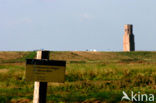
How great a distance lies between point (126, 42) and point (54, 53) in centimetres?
2728

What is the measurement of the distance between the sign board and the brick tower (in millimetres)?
61533

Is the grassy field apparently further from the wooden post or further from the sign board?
the sign board

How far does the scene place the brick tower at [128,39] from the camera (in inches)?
Answer: 2694

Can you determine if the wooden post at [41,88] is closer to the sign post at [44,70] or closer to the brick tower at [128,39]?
the sign post at [44,70]

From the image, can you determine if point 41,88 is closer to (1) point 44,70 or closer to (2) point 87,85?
(1) point 44,70

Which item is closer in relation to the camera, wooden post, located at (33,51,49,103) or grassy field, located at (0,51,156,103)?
wooden post, located at (33,51,49,103)

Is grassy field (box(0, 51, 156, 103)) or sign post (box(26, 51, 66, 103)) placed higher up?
sign post (box(26, 51, 66, 103))

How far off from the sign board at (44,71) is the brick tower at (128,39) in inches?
2423

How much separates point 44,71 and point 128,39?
62.9 m

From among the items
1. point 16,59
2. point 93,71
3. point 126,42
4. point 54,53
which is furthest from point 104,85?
point 126,42

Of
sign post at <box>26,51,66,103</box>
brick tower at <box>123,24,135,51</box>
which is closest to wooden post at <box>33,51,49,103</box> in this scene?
sign post at <box>26,51,66,103</box>

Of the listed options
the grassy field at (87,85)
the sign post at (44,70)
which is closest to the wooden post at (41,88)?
the sign post at (44,70)

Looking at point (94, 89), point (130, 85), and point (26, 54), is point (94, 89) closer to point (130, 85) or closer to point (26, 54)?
point (130, 85)

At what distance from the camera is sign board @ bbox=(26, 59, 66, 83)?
726 cm
